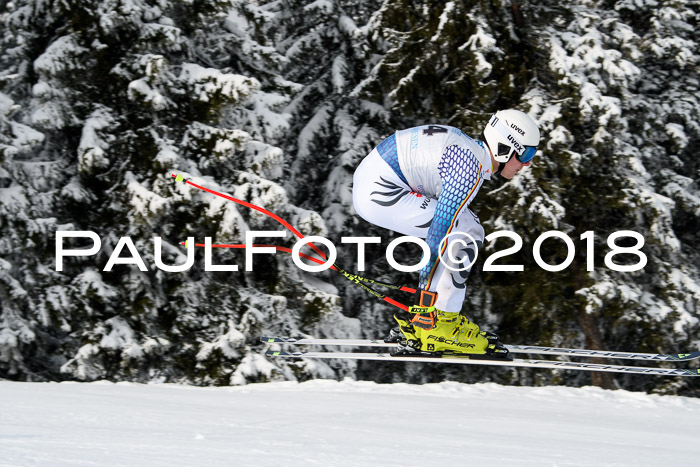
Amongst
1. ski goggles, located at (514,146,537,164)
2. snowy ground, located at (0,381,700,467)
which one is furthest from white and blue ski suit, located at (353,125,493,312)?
snowy ground, located at (0,381,700,467)

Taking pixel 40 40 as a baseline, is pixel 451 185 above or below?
below

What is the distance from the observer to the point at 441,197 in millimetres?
4246

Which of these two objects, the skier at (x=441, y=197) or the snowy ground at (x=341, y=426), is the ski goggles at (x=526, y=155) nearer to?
the skier at (x=441, y=197)

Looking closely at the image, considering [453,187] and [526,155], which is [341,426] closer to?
[453,187]

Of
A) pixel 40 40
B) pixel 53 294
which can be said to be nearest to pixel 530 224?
pixel 53 294

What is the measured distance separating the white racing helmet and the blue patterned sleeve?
0.74 feet

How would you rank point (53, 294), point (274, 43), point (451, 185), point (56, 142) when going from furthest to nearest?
point (274, 43)
point (56, 142)
point (53, 294)
point (451, 185)

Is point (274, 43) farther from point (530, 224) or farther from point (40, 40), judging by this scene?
point (530, 224)

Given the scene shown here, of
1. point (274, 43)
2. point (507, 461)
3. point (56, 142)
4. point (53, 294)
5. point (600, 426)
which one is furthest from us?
point (274, 43)

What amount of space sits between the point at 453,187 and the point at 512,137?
1.67 feet

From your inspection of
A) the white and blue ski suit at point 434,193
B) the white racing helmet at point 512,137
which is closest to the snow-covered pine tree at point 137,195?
the white and blue ski suit at point 434,193

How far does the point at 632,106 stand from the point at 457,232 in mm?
6050

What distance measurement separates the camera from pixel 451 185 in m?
4.22

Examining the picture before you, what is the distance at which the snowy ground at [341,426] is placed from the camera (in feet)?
10.8
